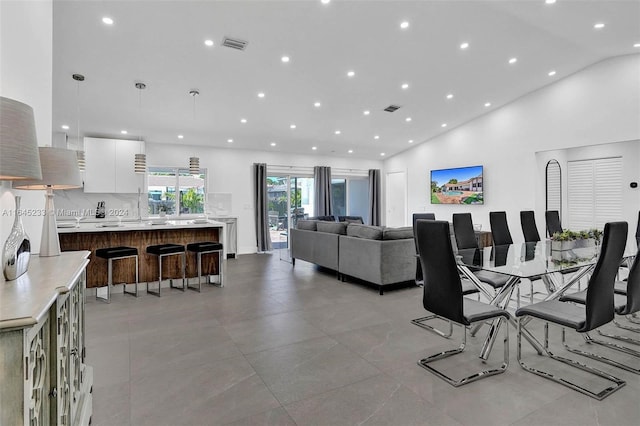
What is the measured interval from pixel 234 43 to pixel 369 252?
3.34 m

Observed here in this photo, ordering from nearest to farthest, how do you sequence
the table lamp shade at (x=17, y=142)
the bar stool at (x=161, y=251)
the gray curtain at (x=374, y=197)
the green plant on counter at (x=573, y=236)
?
the table lamp shade at (x=17, y=142)
the green plant on counter at (x=573, y=236)
the bar stool at (x=161, y=251)
the gray curtain at (x=374, y=197)

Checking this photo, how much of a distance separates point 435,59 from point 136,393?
5715mm

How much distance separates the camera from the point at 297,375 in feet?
8.29

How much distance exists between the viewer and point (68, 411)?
4.93 ft

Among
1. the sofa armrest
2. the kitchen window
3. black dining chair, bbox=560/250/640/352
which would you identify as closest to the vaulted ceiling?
the kitchen window

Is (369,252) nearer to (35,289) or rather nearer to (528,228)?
(528,228)

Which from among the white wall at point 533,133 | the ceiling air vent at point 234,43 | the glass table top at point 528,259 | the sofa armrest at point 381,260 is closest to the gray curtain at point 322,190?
the white wall at point 533,133

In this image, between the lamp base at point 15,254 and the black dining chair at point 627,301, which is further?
the black dining chair at point 627,301

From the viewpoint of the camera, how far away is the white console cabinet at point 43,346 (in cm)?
94

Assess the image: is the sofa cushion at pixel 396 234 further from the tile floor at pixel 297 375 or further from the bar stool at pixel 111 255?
the bar stool at pixel 111 255

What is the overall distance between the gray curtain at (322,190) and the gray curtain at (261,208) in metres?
1.63

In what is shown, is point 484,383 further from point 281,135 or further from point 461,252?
point 281,135

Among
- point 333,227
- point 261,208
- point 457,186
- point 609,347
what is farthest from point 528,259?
point 261,208

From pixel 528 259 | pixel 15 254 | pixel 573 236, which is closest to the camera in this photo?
pixel 15 254
